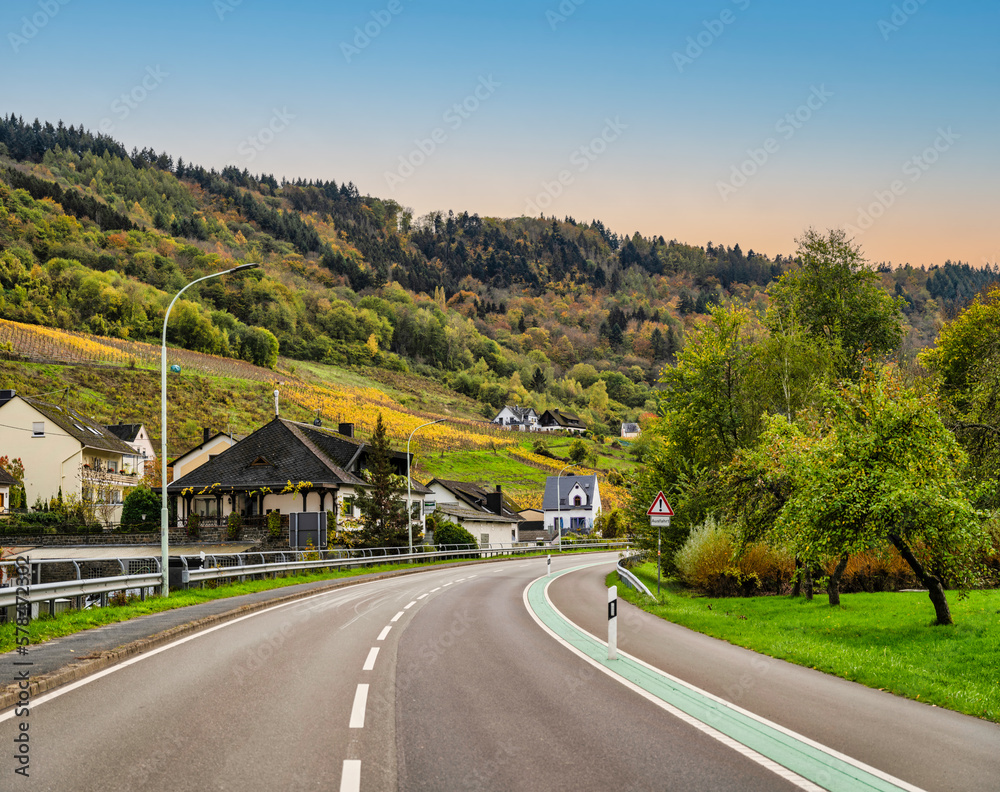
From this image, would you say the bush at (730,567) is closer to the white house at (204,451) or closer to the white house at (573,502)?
the white house at (204,451)

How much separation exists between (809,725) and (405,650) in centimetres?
676

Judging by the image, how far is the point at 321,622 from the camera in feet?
55.5

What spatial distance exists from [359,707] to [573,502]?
90891 mm

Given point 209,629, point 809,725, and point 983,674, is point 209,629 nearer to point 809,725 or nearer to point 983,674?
point 809,725

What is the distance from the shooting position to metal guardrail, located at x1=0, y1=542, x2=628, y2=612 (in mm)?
14047

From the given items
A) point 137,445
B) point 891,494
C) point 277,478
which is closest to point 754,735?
point 891,494

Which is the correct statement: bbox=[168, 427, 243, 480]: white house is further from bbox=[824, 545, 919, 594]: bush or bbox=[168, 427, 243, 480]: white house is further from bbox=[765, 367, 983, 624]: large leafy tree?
bbox=[765, 367, 983, 624]: large leafy tree

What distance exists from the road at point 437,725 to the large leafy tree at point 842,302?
28.4 m

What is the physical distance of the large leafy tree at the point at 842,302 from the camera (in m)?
37.5

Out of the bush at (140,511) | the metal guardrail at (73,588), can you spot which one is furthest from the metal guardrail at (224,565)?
the bush at (140,511)

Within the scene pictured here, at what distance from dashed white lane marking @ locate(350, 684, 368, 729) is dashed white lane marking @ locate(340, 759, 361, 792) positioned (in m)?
1.22

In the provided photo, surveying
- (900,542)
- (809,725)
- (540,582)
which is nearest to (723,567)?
(540,582)

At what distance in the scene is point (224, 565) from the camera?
95.2ft

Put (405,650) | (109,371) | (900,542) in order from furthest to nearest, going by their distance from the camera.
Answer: (109,371) < (900,542) < (405,650)
